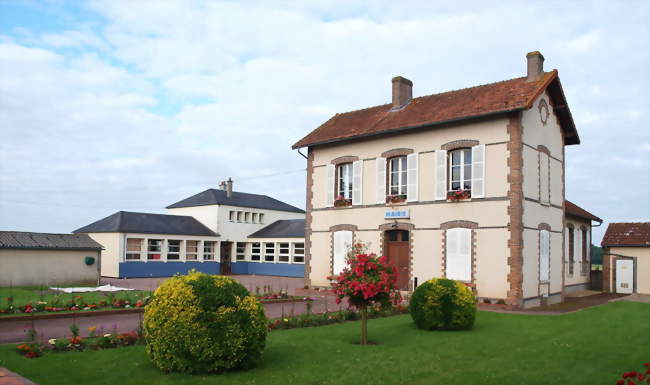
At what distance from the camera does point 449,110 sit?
798 inches

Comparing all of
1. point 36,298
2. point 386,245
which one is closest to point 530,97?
point 386,245

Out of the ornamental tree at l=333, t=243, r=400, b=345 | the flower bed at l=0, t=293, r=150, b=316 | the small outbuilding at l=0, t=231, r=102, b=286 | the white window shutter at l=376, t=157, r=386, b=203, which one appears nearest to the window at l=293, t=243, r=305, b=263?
Answer: the small outbuilding at l=0, t=231, r=102, b=286

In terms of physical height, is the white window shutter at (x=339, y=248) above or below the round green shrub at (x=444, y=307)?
above

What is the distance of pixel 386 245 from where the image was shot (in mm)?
21547

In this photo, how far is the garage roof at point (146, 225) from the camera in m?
31.6

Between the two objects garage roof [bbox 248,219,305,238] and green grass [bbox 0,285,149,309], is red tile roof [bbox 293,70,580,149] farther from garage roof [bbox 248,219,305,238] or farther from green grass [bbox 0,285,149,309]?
garage roof [bbox 248,219,305,238]

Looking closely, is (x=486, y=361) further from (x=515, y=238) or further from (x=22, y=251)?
(x=22, y=251)

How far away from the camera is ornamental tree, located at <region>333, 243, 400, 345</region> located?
10.4 meters

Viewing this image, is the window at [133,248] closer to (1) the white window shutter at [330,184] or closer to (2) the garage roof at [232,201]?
(2) the garage roof at [232,201]

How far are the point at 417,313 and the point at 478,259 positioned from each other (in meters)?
7.04

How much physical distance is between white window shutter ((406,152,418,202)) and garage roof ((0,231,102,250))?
1387 centimetres

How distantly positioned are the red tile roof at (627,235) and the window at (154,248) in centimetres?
2399

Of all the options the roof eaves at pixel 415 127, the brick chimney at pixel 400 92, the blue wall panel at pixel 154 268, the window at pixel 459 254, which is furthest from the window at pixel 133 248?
the window at pixel 459 254

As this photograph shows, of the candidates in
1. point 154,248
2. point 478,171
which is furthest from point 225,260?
point 478,171
